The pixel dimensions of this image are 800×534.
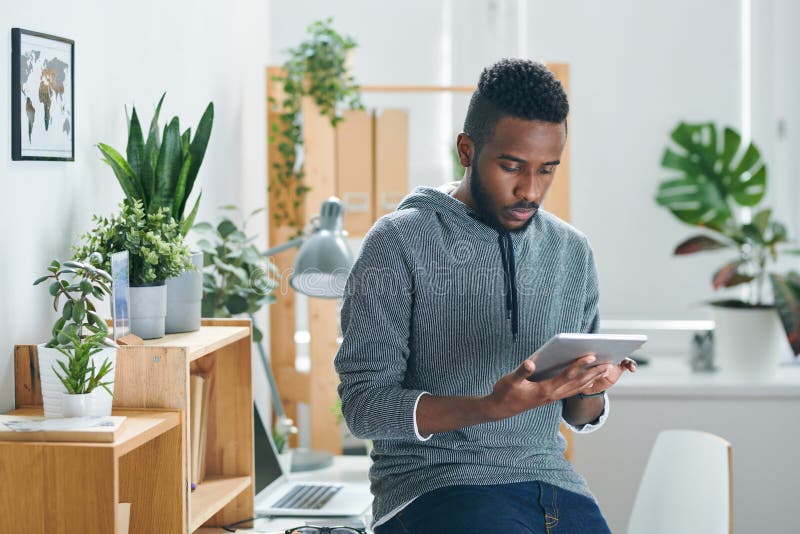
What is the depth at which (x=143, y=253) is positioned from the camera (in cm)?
166

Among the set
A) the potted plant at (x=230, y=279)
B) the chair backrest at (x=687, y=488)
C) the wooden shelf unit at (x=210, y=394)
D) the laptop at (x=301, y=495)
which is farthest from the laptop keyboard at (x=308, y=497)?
the chair backrest at (x=687, y=488)

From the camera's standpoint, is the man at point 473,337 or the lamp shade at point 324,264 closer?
the man at point 473,337

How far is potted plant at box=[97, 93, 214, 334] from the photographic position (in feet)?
5.88

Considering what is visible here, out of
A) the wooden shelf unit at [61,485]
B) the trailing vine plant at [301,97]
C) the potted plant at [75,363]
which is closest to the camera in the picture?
the wooden shelf unit at [61,485]

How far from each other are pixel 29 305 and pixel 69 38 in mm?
469

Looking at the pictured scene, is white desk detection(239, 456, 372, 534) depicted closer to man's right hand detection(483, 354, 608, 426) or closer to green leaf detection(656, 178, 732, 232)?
man's right hand detection(483, 354, 608, 426)

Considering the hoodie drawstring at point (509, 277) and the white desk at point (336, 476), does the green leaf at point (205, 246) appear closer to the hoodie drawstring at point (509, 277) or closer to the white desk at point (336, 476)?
the white desk at point (336, 476)

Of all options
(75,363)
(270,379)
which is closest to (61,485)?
(75,363)

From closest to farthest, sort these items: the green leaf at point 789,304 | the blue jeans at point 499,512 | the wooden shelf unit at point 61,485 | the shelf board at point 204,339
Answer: the wooden shelf unit at point 61,485, the blue jeans at point 499,512, the shelf board at point 204,339, the green leaf at point 789,304

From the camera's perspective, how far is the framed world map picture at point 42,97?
1.54 metres

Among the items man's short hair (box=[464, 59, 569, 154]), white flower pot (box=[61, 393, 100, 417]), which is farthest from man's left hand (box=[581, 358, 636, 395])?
white flower pot (box=[61, 393, 100, 417])

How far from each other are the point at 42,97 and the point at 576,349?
3.08 feet

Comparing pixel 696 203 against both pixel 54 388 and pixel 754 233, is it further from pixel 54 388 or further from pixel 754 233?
pixel 54 388

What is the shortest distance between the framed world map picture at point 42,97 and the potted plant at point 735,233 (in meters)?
2.62
